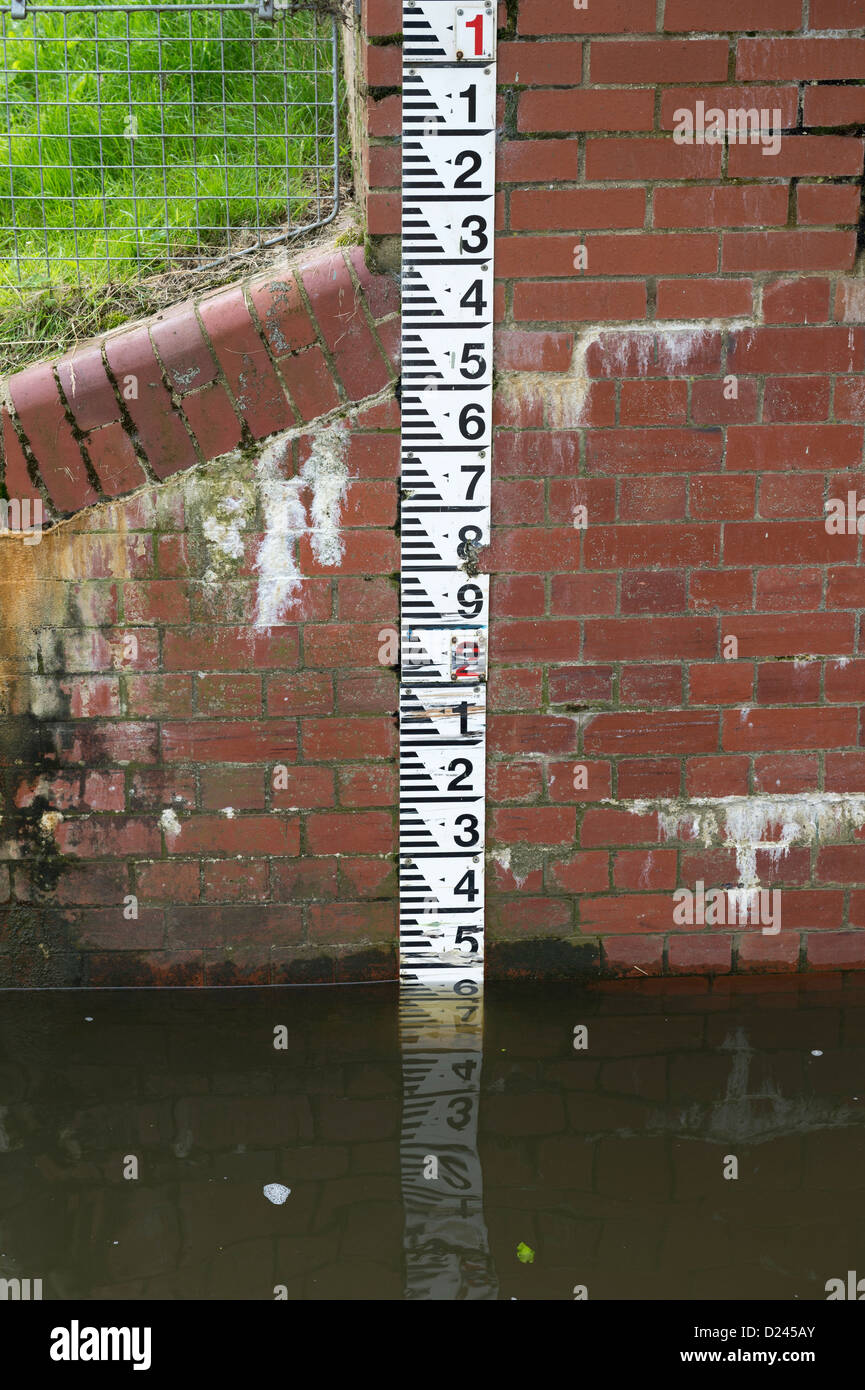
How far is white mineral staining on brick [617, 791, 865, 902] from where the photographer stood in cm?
364

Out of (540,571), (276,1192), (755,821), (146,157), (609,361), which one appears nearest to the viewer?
(276,1192)

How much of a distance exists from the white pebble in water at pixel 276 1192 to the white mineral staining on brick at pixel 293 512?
149 centimetres

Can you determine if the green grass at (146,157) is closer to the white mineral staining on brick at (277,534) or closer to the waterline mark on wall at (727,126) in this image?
the white mineral staining on brick at (277,534)

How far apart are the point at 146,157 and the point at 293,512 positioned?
1.45 metres

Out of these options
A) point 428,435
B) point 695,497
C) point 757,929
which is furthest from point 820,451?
point 757,929

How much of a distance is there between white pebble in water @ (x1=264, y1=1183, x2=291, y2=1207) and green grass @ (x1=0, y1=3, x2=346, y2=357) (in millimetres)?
2407

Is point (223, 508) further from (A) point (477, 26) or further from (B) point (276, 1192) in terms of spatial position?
(B) point (276, 1192)

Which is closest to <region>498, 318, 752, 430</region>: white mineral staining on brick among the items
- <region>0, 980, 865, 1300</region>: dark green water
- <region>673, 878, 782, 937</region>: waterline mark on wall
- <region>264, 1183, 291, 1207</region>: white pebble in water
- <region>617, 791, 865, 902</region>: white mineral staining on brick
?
<region>617, 791, 865, 902</region>: white mineral staining on brick

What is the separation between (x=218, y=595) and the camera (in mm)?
3453

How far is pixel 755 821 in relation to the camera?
12.0 feet

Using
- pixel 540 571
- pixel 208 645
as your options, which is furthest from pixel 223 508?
pixel 540 571

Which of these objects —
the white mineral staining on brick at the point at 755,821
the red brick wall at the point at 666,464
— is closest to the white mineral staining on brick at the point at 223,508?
the red brick wall at the point at 666,464

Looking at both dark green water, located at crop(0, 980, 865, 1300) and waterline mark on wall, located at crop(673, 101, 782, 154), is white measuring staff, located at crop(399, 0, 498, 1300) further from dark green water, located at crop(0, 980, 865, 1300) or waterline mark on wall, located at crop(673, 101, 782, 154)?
waterline mark on wall, located at crop(673, 101, 782, 154)

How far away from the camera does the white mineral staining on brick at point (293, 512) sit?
11.1 ft
